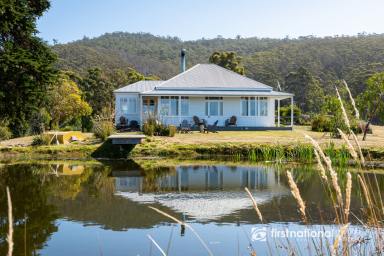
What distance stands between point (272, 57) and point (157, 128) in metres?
54.0

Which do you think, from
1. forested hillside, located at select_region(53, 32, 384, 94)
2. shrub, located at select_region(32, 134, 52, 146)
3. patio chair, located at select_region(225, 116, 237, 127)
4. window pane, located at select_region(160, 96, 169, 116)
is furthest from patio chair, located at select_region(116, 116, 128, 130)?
forested hillside, located at select_region(53, 32, 384, 94)

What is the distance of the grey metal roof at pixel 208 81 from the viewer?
113 ft

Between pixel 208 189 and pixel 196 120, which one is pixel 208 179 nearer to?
pixel 208 189

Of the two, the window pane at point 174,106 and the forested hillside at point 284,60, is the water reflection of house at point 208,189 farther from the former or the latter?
the forested hillside at point 284,60

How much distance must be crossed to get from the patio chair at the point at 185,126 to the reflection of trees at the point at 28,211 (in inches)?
554

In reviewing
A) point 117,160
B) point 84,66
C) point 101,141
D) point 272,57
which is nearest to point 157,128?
point 101,141

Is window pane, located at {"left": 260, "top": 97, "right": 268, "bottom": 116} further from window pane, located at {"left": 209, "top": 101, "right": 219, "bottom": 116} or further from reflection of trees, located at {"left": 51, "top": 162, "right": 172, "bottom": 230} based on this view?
reflection of trees, located at {"left": 51, "top": 162, "right": 172, "bottom": 230}

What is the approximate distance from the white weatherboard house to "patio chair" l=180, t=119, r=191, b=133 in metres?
0.50

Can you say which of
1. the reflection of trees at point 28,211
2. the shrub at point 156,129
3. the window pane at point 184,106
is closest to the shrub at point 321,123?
the window pane at point 184,106

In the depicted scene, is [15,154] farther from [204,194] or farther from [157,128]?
[204,194]

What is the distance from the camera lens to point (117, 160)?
857 inches

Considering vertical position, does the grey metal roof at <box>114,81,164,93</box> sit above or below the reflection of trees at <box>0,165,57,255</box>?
above

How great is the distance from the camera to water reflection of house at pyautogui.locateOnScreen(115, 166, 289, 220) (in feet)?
35.7

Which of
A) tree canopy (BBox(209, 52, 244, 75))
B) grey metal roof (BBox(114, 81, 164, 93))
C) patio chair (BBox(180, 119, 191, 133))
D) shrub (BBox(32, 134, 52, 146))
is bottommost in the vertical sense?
shrub (BBox(32, 134, 52, 146))
